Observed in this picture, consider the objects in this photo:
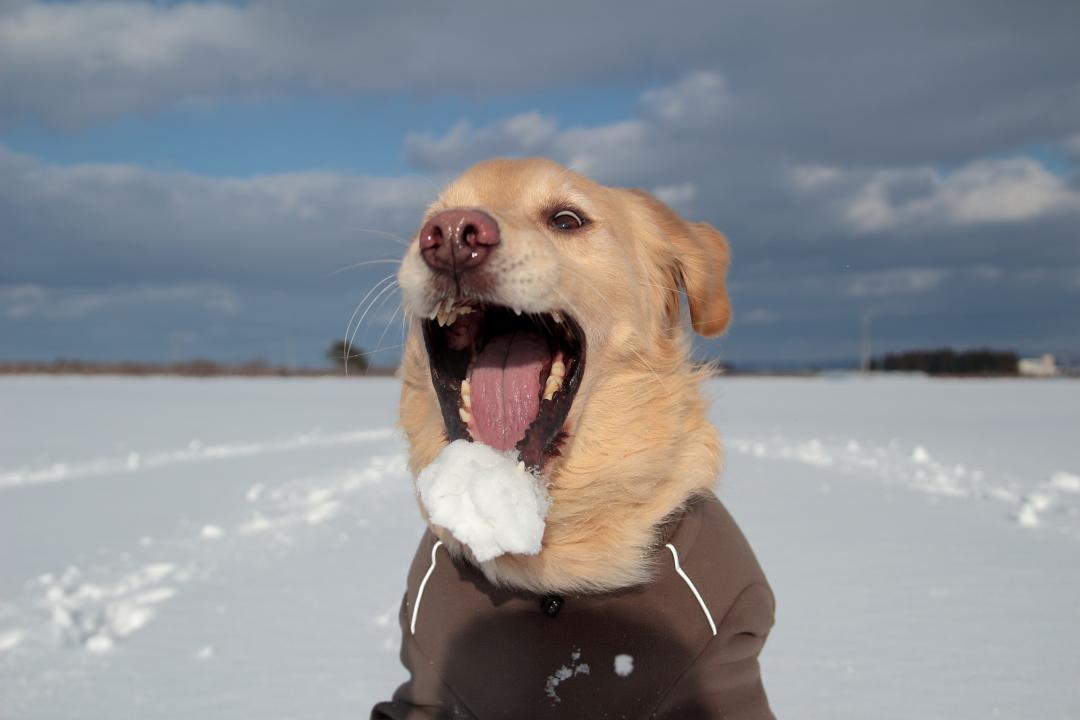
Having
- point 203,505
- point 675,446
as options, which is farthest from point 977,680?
point 203,505

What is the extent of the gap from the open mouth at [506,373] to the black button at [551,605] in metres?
0.43

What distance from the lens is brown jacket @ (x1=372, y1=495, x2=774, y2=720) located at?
2551mm

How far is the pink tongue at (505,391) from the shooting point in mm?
2576

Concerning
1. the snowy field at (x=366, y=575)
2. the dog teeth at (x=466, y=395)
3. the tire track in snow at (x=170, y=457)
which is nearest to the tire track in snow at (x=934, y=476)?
the snowy field at (x=366, y=575)

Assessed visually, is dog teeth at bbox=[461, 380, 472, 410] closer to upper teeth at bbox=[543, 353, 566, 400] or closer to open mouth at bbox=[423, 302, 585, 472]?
open mouth at bbox=[423, 302, 585, 472]

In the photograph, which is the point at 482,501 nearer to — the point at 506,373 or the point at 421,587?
the point at 506,373

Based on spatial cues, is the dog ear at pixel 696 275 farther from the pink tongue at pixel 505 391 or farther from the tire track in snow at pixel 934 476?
the tire track in snow at pixel 934 476

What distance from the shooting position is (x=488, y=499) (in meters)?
2.32

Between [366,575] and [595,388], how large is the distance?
345 centimetres

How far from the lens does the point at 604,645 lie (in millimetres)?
2594

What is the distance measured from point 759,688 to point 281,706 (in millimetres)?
1977

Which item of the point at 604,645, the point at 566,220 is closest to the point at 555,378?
the point at 566,220

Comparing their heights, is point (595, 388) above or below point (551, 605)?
above

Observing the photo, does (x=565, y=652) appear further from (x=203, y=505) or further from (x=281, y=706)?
(x=203, y=505)
